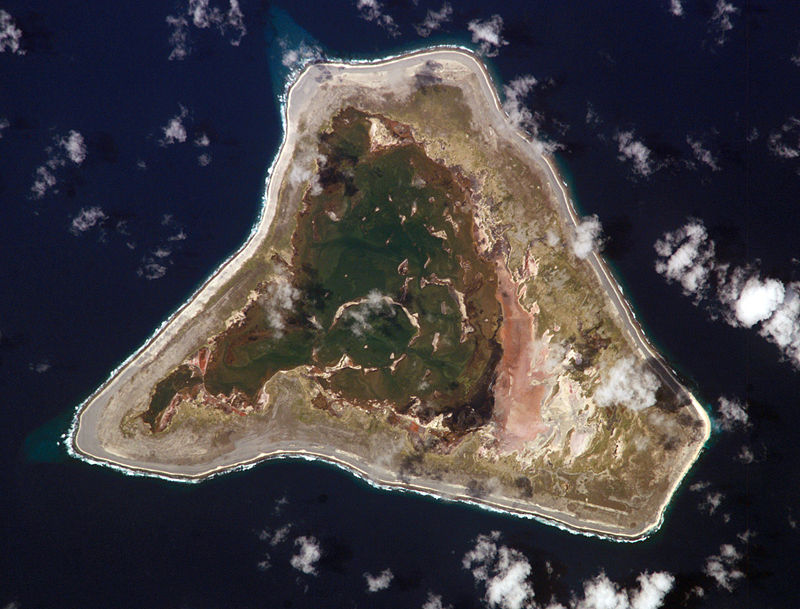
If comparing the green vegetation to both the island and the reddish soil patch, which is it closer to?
the island

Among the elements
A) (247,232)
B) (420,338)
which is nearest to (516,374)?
(420,338)

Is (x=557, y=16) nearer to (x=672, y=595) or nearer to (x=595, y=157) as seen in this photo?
(x=595, y=157)

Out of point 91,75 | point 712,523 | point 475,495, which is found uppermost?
point 91,75

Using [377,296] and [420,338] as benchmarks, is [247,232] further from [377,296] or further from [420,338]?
[420,338]

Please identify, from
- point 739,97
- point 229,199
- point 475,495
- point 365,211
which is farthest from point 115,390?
point 739,97

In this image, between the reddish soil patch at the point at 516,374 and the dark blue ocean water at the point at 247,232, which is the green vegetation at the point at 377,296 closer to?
→ the reddish soil patch at the point at 516,374

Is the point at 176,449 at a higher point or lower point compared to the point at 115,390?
lower

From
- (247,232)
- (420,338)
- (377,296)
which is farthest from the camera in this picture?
(420,338)

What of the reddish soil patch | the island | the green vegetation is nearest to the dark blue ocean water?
the island
